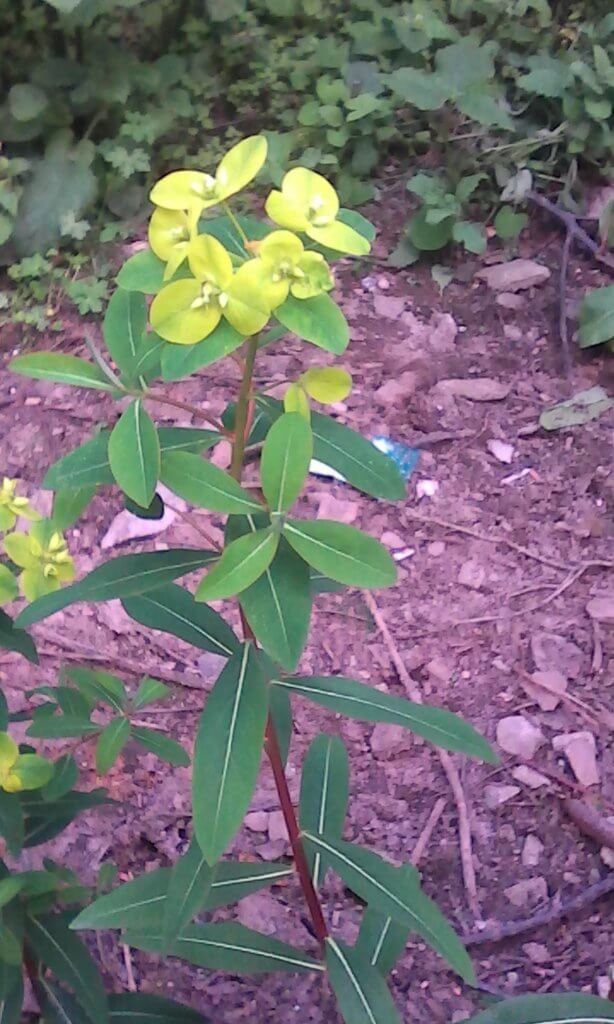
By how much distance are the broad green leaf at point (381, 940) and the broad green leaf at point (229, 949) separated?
9cm

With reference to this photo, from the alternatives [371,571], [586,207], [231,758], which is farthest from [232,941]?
[586,207]

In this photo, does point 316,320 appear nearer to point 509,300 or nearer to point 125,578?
point 125,578

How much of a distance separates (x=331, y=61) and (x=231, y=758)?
7.64ft

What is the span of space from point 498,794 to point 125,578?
1.03 meters

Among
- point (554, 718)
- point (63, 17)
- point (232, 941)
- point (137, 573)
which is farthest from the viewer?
point (63, 17)

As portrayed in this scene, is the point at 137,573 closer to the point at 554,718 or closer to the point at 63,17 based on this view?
the point at 554,718

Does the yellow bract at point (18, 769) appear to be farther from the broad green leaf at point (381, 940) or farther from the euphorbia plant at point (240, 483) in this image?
the broad green leaf at point (381, 940)

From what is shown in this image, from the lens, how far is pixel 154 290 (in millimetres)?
723

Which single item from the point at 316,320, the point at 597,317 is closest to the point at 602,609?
the point at 597,317

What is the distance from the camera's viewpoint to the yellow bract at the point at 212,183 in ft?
2.30

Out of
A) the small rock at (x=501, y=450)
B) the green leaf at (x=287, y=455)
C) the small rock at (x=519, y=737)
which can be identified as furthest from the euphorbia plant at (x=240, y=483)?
the small rock at (x=501, y=450)

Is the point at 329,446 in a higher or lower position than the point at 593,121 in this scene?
higher

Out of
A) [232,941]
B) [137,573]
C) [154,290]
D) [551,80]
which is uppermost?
[154,290]

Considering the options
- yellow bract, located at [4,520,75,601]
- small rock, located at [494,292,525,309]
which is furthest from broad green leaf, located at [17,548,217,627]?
small rock, located at [494,292,525,309]
